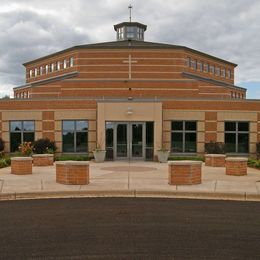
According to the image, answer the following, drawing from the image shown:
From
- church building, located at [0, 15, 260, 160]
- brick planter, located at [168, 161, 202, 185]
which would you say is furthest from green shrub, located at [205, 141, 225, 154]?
brick planter, located at [168, 161, 202, 185]

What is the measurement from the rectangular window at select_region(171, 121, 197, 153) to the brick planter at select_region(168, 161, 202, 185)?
13.7 meters

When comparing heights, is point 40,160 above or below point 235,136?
below

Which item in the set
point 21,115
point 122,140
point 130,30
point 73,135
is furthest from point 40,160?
point 130,30

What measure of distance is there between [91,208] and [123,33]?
56.0 m

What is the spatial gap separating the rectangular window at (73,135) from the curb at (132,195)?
15604 mm

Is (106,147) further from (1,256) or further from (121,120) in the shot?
(1,256)

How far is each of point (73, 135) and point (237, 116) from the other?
1138 cm

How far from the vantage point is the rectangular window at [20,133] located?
28.0 metres

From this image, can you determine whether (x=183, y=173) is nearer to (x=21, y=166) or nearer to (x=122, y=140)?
(x=21, y=166)

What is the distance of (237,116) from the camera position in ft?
91.0

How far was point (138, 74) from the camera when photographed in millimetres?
49250

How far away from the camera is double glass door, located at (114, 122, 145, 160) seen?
2653cm

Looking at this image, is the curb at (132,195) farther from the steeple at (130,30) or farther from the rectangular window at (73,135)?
the steeple at (130,30)

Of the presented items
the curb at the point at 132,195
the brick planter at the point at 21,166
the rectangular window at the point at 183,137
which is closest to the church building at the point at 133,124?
the rectangular window at the point at 183,137
